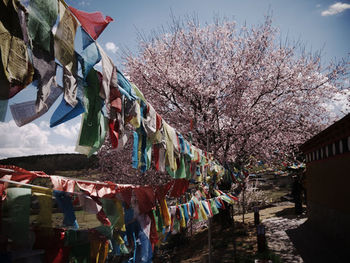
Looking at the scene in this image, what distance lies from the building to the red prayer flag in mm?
7562

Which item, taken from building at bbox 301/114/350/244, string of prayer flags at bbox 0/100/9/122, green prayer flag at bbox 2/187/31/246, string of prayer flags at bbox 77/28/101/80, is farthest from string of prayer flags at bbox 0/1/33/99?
building at bbox 301/114/350/244

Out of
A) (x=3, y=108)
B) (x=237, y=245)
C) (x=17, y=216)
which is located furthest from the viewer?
(x=237, y=245)

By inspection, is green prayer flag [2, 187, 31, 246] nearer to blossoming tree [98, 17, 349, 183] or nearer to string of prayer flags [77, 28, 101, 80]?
string of prayer flags [77, 28, 101, 80]

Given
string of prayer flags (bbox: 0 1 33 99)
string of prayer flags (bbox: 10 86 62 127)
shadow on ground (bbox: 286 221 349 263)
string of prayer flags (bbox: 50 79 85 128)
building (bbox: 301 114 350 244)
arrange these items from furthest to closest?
building (bbox: 301 114 350 244)
shadow on ground (bbox: 286 221 349 263)
string of prayer flags (bbox: 50 79 85 128)
string of prayer flags (bbox: 10 86 62 127)
string of prayer flags (bbox: 0 1 33 99)

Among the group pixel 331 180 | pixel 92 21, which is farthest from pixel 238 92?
pixel 92 21

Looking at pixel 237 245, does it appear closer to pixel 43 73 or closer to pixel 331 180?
A: pixel 331 180

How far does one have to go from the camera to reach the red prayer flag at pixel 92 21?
167 cm

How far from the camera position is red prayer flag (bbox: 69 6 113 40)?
167 centimetres

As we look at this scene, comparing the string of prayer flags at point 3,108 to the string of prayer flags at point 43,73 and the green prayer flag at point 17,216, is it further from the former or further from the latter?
the green prayer flag at point 17,216

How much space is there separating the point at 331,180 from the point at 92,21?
33.1ft

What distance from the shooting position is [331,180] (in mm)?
9375

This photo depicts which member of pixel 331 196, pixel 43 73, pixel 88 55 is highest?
pixel 88 55

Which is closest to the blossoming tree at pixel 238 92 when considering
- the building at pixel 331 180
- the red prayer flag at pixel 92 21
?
the building at pixel 331 180

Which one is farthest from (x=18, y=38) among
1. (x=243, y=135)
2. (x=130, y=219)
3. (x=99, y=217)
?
(x=243, y=135)
